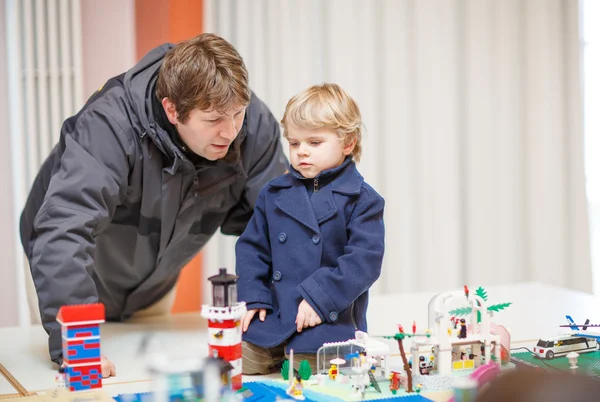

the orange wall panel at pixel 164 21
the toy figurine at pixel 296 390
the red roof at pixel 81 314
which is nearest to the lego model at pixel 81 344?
the red roof at pixel 81 314

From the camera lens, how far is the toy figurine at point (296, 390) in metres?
1.29

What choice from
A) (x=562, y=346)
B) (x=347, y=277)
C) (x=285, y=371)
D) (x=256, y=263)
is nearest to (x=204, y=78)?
(x=256, y=263)

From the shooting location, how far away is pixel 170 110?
1.77m

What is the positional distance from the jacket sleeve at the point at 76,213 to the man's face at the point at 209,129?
13 cm

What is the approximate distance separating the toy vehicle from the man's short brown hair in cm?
79

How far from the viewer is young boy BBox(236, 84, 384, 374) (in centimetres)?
147

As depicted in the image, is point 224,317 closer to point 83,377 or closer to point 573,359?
point 83,377

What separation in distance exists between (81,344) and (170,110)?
675mm

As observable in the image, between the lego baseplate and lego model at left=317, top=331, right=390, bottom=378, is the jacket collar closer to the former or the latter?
lego model at left=317, top=331, right=390, bottom=378

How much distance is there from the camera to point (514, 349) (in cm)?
163

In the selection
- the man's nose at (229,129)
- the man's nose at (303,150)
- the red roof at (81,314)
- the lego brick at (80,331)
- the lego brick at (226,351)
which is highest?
the man's nose at (229,129)

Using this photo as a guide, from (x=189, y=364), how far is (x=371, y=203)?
2.09ft

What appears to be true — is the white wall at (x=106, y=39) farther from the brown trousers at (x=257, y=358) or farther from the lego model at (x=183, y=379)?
the lego model at (x=183, y=379)

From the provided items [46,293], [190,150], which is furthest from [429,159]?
[46,293]
